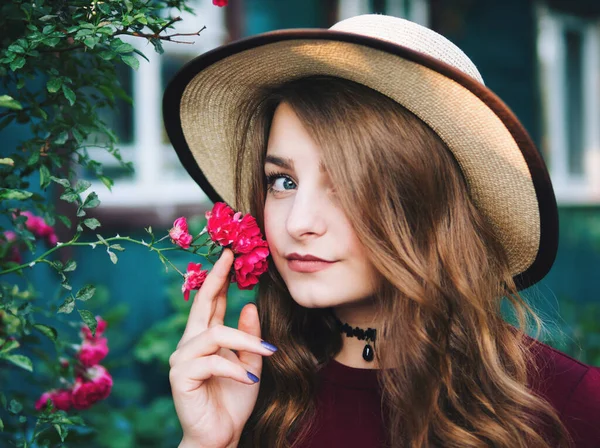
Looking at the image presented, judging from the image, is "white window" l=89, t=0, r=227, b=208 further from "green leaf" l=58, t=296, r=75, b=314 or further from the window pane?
the window pane

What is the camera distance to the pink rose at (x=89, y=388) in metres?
1.91

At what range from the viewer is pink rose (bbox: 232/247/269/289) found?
164 centimetres

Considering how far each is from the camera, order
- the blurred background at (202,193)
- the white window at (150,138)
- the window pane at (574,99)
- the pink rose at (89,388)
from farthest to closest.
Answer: the window pane at (574,99) < the white window at (150,138) < the blurred background at (202,193) < the pink rose at (89,388)

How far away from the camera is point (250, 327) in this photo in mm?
1692

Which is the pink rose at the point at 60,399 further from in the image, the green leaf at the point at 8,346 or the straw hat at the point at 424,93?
the straw hat at the point at 424,93

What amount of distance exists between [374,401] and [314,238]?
0.49 m

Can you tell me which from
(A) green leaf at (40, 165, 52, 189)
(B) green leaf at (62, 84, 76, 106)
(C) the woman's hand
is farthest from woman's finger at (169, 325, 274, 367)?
(B) green leaf at (62, 84, 76, 106)

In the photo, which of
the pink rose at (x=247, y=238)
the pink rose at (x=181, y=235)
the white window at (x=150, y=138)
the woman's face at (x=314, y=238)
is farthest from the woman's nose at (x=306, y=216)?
the white window at (x=150, y=138)

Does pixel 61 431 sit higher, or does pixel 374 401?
pixel 61 431

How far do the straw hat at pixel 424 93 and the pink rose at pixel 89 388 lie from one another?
0.76 metres

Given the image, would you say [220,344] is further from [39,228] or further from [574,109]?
[574,109]

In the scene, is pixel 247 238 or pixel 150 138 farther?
pixel 150 138

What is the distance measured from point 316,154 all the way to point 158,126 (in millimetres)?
3088

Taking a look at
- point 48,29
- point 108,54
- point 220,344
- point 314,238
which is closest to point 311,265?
point 314,238
